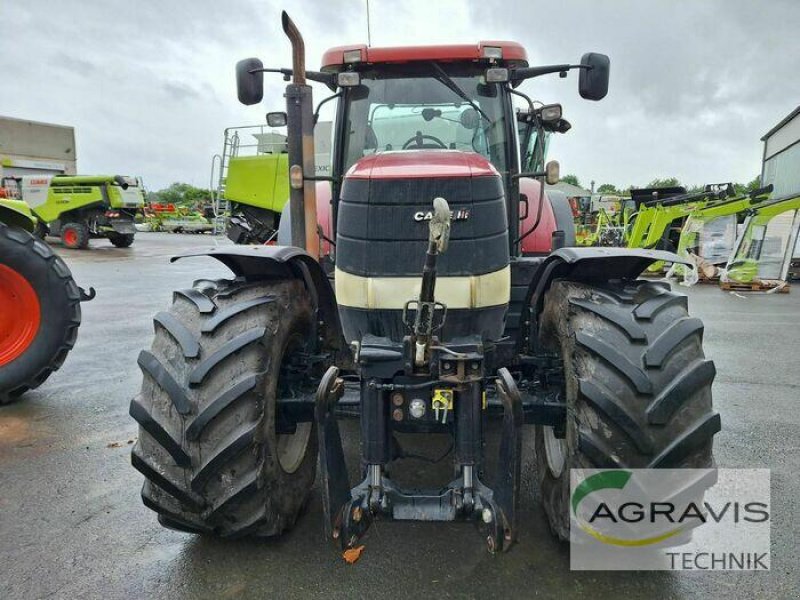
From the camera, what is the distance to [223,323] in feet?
7.50

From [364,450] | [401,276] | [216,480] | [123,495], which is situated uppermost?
[401,276]

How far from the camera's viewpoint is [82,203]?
17.0 metres

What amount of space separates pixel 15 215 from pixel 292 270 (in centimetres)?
327

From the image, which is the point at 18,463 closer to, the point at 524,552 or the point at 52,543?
the point at 52,543

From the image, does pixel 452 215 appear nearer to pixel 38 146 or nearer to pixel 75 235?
pixel 75 235

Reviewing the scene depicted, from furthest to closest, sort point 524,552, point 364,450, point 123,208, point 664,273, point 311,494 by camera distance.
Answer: point 123,208 < point 664,273 < point 311,494 < point 524,552 < point 364,450

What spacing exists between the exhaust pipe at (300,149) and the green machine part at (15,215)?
2.81m

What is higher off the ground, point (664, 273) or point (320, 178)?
point (320, 178)

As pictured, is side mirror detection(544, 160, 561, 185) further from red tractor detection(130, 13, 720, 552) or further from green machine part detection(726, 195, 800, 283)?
green machine part detection(726, 195, 800, 283)

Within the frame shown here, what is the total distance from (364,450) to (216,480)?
1.95 ft

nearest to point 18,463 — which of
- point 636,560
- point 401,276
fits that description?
point 401,276

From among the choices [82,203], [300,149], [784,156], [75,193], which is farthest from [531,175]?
[784,156]

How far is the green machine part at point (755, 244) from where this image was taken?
11172 mm

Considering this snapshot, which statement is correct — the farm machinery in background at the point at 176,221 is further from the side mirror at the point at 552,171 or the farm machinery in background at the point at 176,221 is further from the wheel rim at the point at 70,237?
the side mirror at the point at 552,171
